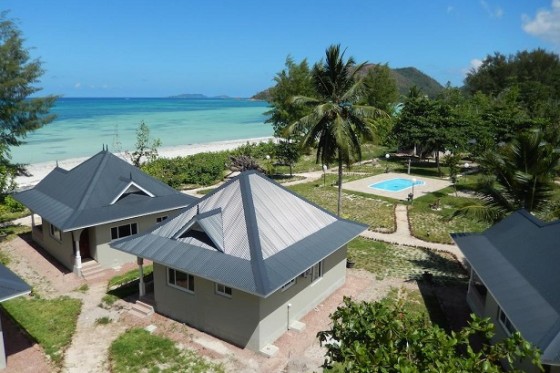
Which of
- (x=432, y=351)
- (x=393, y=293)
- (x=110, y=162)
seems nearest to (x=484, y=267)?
(x=393, y=293)

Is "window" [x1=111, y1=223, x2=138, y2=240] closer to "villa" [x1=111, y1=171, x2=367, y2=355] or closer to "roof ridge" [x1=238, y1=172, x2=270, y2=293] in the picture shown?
"villa" [x1=111, y1=171, x2=367, y2=355]

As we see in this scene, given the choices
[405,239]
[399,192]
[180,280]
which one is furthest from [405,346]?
[399,192]

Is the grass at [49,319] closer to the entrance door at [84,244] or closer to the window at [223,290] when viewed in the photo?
the entrance door at [84,244]

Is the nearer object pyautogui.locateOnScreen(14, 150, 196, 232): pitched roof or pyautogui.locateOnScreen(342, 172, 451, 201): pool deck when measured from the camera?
pyautogui.locateOnScreen(14, 150, 196, 232): pitched roof

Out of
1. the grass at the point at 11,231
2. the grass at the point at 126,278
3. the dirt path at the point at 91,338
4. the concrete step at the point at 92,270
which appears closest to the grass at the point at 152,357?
the dirt path at the point at 91,338

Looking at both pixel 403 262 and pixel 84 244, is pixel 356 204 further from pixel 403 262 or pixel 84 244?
pixel 84 244

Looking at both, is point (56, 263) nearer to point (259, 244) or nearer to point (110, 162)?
point (110, 162)

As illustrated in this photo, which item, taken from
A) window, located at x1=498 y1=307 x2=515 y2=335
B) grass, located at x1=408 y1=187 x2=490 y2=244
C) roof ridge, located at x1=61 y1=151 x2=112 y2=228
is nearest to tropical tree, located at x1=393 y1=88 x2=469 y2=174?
grass, located at x1=408 y1=187 x2=490 y2=244
